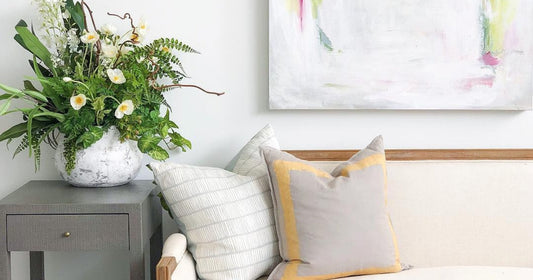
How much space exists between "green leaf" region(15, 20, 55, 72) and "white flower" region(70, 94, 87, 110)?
19 centimetres

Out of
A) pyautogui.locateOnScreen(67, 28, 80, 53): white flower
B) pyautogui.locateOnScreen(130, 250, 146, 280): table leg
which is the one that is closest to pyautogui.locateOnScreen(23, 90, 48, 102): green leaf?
pyautogui.locateOnScreen(67, 28, 80, 53): white flower

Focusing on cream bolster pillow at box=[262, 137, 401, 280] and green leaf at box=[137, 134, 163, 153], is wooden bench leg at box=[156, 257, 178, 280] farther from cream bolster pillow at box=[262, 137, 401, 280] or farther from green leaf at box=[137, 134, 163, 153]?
green leaf at box=[137, 134, 163, 153]

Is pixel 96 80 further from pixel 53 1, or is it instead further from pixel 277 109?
pixel 277 109

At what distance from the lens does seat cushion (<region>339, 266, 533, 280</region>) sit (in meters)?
2.20

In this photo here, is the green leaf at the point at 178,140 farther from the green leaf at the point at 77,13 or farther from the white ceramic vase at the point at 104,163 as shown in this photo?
the green leaf at the point at 77,13

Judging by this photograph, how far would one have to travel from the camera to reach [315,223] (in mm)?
2219

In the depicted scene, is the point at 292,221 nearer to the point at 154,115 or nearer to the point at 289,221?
the point at 289,221

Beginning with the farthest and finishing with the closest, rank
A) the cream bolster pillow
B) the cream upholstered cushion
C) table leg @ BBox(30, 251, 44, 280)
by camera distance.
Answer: table leg @ BBox(30, 251, 44, 280), the cream bolster pillow, the cream upholstered cushion

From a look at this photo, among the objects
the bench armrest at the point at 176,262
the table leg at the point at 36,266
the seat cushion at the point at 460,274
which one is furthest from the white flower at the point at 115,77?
the seat cushion at the point at 460,274

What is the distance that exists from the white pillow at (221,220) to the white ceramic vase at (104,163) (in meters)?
0.22

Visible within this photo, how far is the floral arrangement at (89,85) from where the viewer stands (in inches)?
92.0

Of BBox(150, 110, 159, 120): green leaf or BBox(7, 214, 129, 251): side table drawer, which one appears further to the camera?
BBox(150, 110, 159, 120): green leaf

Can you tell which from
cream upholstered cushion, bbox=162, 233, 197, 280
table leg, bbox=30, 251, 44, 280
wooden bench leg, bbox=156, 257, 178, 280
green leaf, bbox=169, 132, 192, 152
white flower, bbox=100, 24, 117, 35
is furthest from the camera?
table leg, bbox=30, 251, 44, 280

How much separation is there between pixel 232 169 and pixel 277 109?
11.2 inches
